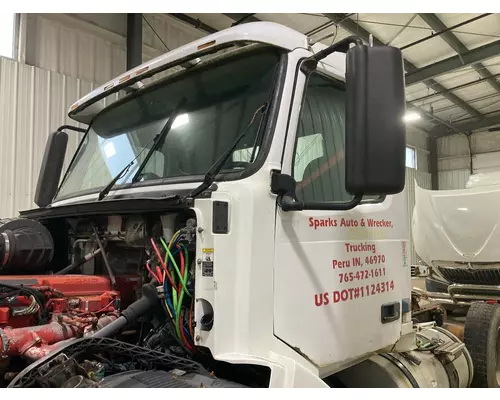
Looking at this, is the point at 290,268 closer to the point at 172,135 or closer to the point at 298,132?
the point at 298,132

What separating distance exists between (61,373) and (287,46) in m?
1.57

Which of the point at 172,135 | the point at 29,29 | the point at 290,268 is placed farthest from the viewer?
the point at 29,29

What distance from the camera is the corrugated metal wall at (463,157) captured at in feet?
48.2

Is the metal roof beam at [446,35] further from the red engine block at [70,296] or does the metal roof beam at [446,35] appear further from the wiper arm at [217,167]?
the red engine block at [70,296]

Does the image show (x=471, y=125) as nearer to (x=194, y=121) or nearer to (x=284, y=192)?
(x=194, y=121)

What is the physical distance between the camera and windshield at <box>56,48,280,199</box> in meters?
2.08

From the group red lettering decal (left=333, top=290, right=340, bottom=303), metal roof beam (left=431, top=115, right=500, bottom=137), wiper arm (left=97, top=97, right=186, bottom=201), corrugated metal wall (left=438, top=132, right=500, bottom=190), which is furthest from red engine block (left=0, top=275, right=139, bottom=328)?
corrugated metal wall (left=438, top=132, right=500, bottom=190)

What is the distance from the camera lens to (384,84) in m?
1.69

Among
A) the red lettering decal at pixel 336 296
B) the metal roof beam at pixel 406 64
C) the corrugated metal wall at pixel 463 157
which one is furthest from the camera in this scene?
the corrugated metal wall at pixel 463 157

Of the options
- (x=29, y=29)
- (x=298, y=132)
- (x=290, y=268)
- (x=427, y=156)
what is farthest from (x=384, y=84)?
(x=427, y=156)

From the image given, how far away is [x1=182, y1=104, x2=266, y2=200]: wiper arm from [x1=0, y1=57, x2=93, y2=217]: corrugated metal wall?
15.5 feet

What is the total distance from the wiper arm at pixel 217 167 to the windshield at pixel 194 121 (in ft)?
0.08

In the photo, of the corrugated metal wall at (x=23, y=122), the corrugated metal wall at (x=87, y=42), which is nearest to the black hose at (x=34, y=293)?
the corrugated metal wall at (x=23, y=122)

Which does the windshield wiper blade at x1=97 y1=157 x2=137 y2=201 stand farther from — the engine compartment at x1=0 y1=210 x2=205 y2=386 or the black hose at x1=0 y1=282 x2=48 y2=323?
the black hose at x1=0 y1=282 x2=48 y2=323
